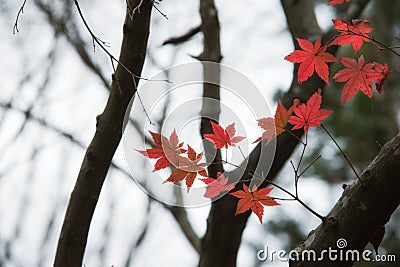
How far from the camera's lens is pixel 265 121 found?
0.87 metres

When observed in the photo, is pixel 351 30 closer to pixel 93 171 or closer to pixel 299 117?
pixel 299 117

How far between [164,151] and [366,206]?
0.33 metres

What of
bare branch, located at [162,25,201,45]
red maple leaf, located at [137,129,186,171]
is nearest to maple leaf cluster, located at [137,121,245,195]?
red maple leaf, located at [137,129,186,171]

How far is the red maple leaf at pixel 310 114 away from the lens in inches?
31.8

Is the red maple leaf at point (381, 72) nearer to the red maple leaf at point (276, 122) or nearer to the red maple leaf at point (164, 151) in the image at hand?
the red maple leaf at point (276, 122)

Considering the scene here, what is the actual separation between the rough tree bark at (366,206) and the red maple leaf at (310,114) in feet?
0.48

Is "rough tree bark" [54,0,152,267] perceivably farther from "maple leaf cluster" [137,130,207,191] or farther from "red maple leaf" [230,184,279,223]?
Result: "red maple leaf" [230,184,279,223]

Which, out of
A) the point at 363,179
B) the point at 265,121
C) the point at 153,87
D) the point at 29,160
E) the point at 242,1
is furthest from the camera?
the point at 242,1

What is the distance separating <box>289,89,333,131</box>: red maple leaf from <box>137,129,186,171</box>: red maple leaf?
0.19 m

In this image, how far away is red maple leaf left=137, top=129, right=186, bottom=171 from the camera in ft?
2.76

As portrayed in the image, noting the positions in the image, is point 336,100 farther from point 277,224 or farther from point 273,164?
point 273,164

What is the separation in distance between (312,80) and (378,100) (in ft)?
6.44

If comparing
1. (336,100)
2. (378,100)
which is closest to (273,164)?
(336,100)

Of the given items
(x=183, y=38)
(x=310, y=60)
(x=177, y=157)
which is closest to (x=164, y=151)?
(x=177, y=157)
